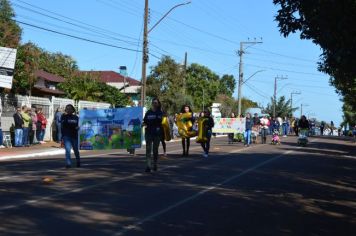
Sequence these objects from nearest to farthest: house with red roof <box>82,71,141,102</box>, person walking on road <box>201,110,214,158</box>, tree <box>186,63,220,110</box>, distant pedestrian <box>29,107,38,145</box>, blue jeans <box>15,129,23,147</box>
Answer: person walking on road <box>201,110,214,158</box> < blue jeans <box>15,129,23,147</box> < distant pedestrian <box>29,107,38,145</box> < house with red roof <box>82,71,141,102</box> < tree <box>186,63,220,110</box>

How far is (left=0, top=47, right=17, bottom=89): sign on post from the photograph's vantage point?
90.7ft

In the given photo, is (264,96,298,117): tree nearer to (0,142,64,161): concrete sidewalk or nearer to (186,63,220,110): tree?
(186,63,220,110): tree

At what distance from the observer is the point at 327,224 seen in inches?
356

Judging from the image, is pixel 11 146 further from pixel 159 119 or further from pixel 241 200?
pixel 241 200

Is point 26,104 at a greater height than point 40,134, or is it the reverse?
point 26,104

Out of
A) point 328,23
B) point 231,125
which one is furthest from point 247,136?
point 328,23

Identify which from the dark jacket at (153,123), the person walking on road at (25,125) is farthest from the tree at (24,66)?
the dark jacket at (153,123)

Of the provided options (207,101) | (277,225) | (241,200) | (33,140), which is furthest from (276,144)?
(207,101)

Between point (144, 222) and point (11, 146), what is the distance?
19575mm

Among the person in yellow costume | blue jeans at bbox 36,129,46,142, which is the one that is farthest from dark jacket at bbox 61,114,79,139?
blue jeans at bbox 36,129,46,142

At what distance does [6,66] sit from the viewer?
27.7m

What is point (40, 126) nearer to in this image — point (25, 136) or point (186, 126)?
point (25, 136)

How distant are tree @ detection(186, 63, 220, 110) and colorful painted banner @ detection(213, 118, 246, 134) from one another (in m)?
60.4

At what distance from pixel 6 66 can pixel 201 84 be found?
7468 cm
